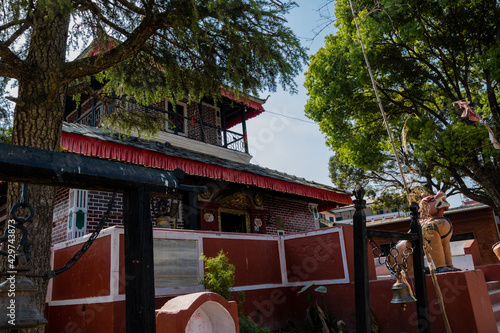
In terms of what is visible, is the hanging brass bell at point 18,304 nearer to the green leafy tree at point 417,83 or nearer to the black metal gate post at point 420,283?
the black metal gate post at point 420,283

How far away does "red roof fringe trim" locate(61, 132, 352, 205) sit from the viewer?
22.9 feet

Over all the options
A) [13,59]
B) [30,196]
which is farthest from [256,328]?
[13,59]

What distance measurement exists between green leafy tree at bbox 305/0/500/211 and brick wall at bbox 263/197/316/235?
2424mm

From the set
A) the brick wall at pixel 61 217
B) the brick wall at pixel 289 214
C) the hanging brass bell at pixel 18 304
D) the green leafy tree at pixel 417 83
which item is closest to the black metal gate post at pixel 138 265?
the hanging brass bell at pixel 18 304

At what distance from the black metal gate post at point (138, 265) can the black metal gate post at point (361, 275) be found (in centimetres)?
180

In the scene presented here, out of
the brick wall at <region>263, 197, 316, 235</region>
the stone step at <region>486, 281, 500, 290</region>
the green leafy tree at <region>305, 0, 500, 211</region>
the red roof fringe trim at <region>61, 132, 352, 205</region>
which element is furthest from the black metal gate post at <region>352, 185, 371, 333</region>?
the brick wall at <region>263, 197, 316, 235</region>

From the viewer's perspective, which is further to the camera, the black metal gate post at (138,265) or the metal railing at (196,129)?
the metal railing at (196,129)

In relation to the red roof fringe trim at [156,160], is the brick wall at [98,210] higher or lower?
lower

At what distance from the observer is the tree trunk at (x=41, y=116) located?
13.1ft

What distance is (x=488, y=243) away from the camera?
19.2 m

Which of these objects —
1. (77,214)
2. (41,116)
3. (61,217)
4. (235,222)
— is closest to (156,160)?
(77,214)

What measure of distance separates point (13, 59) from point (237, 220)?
8755 millimetres

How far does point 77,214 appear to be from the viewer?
8.22 meters

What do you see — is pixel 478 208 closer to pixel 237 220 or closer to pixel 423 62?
pixel 423 62
